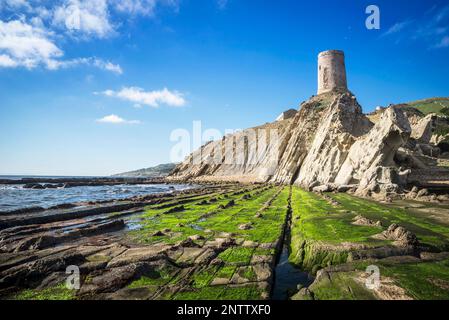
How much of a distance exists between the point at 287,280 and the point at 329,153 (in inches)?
1547

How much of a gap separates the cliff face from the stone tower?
539 cm

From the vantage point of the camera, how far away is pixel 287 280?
867 centimetres

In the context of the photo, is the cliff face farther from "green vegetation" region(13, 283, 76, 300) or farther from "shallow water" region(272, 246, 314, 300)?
"green vegetation" region(13, 283, 76, 300)

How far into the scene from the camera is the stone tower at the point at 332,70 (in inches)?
3460

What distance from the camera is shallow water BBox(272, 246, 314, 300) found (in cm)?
767

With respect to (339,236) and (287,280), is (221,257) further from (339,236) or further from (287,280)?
(339,236)

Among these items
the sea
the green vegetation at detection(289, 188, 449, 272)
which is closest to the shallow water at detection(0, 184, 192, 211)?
the sea

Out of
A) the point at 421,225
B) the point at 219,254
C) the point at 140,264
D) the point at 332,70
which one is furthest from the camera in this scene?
the point at 332,70

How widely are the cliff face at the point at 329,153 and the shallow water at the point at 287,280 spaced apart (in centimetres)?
2205

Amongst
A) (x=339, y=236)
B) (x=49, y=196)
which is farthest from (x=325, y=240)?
(x=49, y=196)
